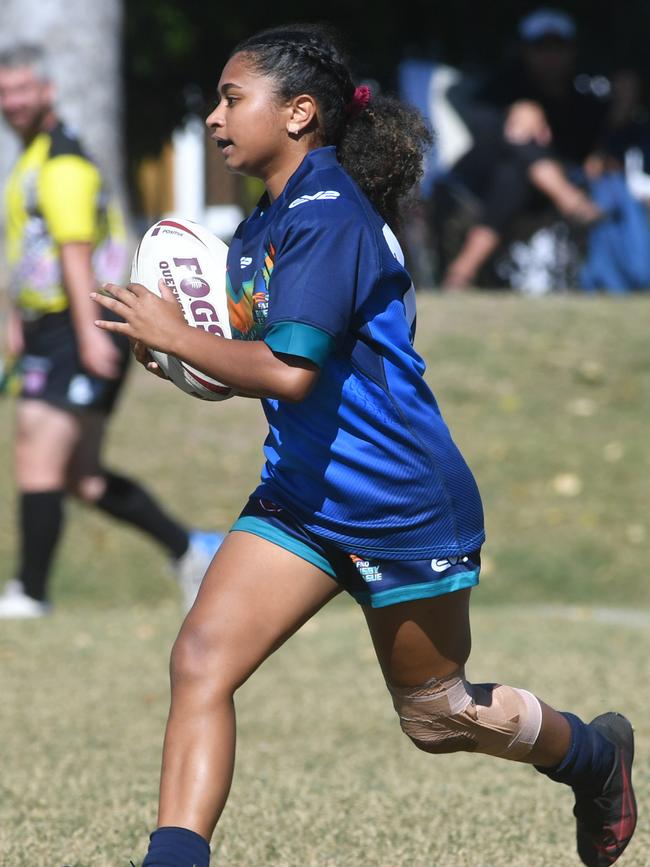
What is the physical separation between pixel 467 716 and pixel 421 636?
243mm

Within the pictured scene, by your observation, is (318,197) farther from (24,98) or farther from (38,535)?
(38,535)

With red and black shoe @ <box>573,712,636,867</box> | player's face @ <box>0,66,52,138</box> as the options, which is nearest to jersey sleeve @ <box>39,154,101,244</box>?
player's face @ <box>0,66,52,138</box>

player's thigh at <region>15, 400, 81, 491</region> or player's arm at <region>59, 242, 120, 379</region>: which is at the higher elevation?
player's arm at <region>59, 242, 120, 379</region>

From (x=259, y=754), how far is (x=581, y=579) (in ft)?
12.6

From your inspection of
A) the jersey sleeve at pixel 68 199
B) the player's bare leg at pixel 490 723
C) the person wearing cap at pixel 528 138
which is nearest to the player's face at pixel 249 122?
the player's bare leg at pixel 490 723

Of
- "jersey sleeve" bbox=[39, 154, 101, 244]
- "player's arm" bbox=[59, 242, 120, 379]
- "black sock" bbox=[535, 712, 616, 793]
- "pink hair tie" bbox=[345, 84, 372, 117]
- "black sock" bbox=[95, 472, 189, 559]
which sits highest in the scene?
"pink hair tie" bbox=[345, 84, 372, 117]

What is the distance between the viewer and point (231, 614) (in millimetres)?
3238

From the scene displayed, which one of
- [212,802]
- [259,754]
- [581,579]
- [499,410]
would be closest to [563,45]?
→ [499,410]

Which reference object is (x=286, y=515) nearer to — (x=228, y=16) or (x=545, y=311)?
(x=545, y=311)

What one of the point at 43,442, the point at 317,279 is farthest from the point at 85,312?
the point at 317,279

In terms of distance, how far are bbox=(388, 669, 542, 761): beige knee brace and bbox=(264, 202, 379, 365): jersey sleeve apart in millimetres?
828

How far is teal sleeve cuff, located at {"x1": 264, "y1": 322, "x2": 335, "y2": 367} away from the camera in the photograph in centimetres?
307

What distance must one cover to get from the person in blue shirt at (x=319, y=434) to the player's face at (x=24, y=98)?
363 centimetres

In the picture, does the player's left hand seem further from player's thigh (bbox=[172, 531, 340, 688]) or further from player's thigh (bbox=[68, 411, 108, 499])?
player's thigh (bbox=[68, 411, 108, 499])
